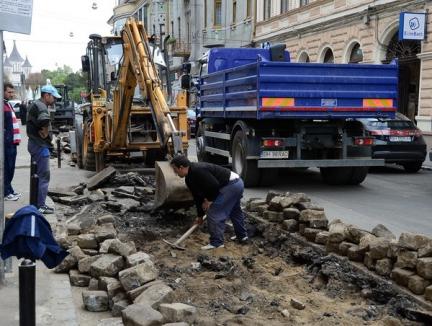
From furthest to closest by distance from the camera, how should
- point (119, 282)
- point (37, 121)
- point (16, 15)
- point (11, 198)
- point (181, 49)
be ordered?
point (181, 49) < point (11, 198) < point (37, 121) < point (119, 282) < point (16, 15)

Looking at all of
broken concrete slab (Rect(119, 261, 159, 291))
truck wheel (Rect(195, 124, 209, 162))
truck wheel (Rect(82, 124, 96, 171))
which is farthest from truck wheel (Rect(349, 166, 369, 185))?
broken concrete slab (Rect(119, 261, 159, 291))

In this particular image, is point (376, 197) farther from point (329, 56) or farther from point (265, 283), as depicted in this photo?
point (329, 56)

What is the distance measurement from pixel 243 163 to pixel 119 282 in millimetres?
6539

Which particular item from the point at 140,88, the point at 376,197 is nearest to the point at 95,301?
the point at 140,88

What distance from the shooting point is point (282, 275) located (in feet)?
19.3

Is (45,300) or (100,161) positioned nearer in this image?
(45,300)

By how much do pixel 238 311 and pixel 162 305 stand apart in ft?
2.43

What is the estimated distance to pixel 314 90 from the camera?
1062 cm

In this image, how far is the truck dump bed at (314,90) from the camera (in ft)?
34.0

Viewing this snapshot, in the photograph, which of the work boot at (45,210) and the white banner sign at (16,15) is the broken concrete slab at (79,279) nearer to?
the white banner sign at (16,15)

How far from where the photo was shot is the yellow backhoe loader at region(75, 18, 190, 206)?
9.17 metres

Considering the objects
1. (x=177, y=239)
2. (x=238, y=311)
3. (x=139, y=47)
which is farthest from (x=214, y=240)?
(x=139, y=47)

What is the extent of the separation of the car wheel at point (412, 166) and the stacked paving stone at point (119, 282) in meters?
10.5

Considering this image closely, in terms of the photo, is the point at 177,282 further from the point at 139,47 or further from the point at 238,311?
the point at 139,47
